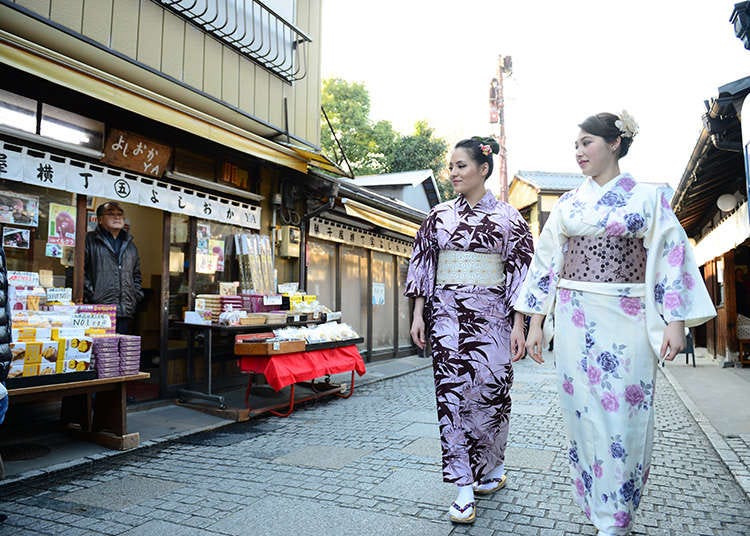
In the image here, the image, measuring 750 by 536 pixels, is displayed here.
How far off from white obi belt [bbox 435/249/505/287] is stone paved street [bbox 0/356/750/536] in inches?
57.2

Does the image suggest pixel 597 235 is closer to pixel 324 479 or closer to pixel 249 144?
pixel 324 479

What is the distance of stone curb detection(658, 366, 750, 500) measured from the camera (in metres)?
4.07

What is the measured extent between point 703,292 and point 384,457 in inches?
116

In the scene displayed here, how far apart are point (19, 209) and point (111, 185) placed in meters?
0.97

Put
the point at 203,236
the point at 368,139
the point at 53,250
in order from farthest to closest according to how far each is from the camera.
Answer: the point at 368,139
the point at 203,236
the point at 53,250

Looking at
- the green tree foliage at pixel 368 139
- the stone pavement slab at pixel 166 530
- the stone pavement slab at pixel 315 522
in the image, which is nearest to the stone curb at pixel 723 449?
the stone pavement slab at pixel 315 522

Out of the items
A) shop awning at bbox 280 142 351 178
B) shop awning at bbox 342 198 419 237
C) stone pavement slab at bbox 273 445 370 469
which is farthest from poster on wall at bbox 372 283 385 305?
stone pavement slab at bbox 273 445 370 469

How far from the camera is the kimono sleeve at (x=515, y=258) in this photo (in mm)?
3621

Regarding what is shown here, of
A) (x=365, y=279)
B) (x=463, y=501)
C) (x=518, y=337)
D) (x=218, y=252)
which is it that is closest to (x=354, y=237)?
(x=365, y=279)

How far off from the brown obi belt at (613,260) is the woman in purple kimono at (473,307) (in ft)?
2.10

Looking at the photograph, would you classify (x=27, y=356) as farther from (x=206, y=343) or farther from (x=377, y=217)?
(x=377, y=217)

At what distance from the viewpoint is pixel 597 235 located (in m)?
2.88

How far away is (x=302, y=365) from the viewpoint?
22.0ft

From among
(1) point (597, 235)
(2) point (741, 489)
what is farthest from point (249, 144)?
(2) point (741, 489)
